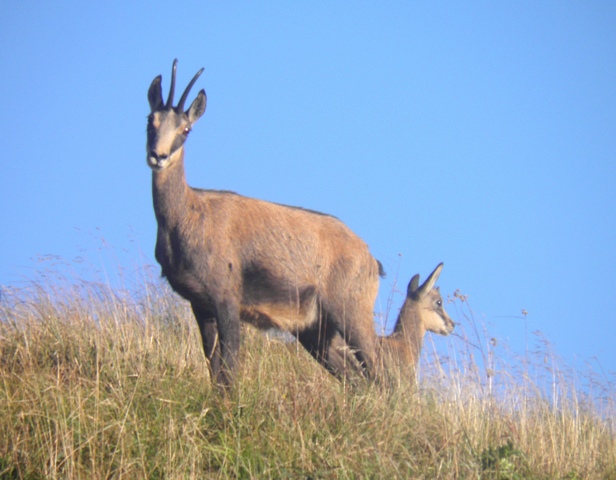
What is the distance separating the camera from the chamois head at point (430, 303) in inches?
484

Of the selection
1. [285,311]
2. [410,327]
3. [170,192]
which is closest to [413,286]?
[410,327]

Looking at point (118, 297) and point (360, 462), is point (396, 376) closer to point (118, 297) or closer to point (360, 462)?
point (360, 462)

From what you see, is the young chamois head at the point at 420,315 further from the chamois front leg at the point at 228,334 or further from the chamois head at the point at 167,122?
the chamois head at the point at 167,122

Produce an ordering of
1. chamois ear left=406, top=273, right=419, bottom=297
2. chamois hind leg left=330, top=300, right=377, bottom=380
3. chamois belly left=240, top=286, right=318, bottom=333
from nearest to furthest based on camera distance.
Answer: chamois belly left=240, top=286, right=318, bottom=333, chamois hind leg left=330, top=300, right=377, bottom=380, chamois ear left=406, top=273, right=419, bottom=297

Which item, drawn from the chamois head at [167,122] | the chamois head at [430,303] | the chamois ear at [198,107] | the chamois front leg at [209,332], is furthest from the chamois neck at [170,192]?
the chamois head at [430,303]

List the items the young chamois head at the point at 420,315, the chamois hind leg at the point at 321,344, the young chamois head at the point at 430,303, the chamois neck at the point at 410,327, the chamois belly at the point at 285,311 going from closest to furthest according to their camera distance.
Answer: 1. the chamois belly at the point at 285,311
2. the chamois hind leg at the point at 321,344
3. the chamois neck at the point at 410,327
4. the young chamois head at the point at 420,315
5. the young chamois head at the point at 430,303

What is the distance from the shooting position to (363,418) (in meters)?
6.82

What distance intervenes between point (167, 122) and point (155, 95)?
0.53 meters

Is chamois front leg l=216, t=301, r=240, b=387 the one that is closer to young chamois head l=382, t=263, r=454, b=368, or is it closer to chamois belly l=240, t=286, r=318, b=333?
chamois belly l=240, t=286, r=318, b=333

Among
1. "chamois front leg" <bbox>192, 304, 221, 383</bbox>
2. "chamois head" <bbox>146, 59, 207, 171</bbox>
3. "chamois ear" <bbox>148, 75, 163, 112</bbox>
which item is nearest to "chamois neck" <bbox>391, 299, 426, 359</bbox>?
"chamois front leg" <bbox>192, 304, 221, 383</bbox>

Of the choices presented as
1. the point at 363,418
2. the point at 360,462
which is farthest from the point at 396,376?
the point at 360,462

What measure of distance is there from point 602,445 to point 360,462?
2.84 m

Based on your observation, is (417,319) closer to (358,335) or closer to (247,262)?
(358,335)

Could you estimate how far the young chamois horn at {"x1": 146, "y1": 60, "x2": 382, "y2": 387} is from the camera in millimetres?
8266
